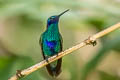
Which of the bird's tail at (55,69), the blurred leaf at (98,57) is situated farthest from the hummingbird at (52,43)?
the blurred leaf at (98,57)

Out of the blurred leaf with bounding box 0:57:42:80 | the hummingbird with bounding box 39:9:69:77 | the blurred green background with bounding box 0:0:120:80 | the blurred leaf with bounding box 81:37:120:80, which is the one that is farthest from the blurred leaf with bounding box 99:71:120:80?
the hummingbird with bounding box 39:9:69:77

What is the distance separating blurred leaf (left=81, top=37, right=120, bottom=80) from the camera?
1.95 meters

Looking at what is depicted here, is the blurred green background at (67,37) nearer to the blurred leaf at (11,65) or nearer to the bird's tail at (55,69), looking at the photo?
the blurred leaf at (11,65)

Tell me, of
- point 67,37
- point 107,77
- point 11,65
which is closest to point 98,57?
point 107,77

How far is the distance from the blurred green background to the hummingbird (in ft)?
0.39

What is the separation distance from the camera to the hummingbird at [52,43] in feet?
4.79

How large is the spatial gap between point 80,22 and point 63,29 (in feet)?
2.10

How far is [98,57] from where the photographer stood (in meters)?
1.96

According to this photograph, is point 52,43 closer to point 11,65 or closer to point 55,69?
point 55,69

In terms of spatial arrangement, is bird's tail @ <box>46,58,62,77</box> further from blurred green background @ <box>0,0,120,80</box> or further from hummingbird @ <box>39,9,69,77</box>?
blurred green background @ <box>0,0,120,80</box>

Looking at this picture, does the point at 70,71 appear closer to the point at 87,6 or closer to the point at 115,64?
the point at 87,6

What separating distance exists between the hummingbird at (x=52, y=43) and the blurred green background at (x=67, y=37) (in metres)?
0.12

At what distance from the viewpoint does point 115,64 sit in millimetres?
2529

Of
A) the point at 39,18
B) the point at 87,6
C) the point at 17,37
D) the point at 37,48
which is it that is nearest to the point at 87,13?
the point at 87,6
